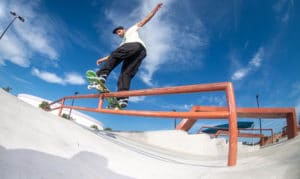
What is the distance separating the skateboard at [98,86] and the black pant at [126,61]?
0.40 feet

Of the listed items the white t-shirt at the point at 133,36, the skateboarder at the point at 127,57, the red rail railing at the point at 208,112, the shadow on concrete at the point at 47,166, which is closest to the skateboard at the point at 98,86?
the skateboarder at the point at 127,57

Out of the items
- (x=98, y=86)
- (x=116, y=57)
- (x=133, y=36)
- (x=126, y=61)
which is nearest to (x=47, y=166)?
(x=98, y=86)

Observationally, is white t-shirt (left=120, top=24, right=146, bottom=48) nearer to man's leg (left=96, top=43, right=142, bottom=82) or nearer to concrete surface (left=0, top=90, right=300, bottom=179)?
man's leg (left=96, top=43, right=142, bottom=82)

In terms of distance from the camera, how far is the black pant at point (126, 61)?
3.18 m

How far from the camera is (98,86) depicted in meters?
3.16

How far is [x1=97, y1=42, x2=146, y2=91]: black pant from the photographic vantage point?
125 inches

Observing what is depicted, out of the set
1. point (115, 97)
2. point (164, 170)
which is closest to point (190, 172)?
point (164, 170)

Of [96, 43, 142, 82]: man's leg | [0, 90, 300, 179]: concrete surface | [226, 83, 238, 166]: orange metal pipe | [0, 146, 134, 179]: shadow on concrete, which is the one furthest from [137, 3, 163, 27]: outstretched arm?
[0, 146, 134, 179]: shadow on concrete

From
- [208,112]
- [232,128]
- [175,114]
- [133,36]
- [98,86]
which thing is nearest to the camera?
[232,128]

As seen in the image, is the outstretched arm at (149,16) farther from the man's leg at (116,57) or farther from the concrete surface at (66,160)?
the concrete surface at (66,160)

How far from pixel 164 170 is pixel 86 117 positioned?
117ft

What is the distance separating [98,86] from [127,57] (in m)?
0.79

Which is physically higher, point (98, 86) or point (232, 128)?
point (98, 86)

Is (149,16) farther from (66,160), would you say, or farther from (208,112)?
(66,160)
